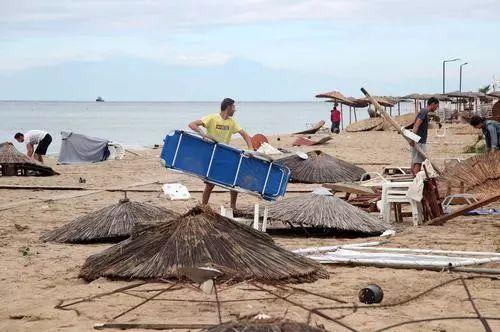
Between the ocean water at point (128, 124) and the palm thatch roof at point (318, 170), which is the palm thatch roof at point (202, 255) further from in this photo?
the ocean water at point (128, 124)

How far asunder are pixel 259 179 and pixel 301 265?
2462 mm

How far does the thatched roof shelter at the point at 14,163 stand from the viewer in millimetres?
17188

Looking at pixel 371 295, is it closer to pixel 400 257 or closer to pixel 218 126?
pixel 400 257

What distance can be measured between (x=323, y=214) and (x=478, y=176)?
3005 millimetres

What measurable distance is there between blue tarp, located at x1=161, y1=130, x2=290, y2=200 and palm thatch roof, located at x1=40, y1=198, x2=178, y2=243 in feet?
1.78

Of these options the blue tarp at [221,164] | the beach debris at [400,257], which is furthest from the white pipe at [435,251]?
the blue tarp at [221,164]

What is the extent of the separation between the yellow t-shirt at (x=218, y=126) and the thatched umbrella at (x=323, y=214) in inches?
42.1

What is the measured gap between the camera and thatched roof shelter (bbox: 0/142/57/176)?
1719 centimetres

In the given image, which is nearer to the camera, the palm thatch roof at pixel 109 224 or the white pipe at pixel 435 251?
the white pipe at pixel 435 251

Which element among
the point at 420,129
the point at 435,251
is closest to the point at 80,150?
the point at 420,129

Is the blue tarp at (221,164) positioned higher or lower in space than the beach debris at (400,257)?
higher

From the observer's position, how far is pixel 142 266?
6184 mm

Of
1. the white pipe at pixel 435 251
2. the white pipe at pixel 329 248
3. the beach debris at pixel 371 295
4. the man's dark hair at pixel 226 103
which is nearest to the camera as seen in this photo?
the beach debris at pixel 371 295

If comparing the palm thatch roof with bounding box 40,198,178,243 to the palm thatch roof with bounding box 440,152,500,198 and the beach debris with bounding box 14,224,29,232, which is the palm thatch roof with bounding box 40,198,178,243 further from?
the palm thatch roof with bounding box 440,152,500,198
